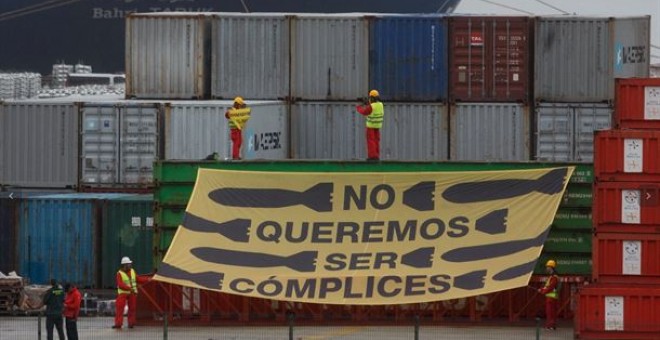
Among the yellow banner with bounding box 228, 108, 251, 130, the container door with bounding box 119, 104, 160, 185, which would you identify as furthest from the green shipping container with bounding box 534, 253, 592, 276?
the container door with bounding box 119, 104, 160, 185

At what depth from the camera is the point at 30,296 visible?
31219 mm

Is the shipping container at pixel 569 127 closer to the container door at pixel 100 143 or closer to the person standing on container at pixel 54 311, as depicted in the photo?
the container door at pixel 100 143

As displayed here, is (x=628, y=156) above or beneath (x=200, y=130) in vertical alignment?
beneath

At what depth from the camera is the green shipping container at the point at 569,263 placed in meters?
29.0

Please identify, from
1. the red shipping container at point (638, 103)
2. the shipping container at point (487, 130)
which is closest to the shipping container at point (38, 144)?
the shipping container at point (487, 130)

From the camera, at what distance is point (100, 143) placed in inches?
1446

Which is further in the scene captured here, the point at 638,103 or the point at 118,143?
the point at 118,143

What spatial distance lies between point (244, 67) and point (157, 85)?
7.95 feet

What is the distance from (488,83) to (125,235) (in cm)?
1054

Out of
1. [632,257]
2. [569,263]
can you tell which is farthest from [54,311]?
[632,257]

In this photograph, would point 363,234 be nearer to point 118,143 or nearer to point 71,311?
point 71,311

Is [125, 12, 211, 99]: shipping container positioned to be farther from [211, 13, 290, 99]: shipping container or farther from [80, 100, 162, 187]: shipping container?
[80, 100, 162, 187]: shipping container

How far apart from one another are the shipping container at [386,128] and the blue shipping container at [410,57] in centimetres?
39

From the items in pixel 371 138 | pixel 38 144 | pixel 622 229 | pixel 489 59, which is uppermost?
pixel 489 59
